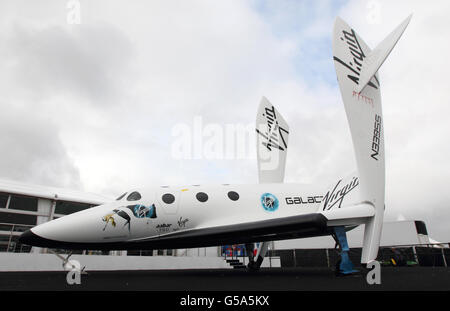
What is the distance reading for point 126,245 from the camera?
29.1 ft

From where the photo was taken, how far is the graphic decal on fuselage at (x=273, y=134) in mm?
14969

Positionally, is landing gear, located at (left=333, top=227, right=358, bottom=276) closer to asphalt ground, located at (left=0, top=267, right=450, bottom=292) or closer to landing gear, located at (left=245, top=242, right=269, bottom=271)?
asphalt ground, located at (left=0, top=267, right=450, bottom=292)

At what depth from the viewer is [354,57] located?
7969mm

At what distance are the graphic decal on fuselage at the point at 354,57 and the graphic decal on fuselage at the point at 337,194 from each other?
305 centimetres

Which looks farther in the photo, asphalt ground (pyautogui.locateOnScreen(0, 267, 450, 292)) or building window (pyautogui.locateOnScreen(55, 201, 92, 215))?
building window (pyautogui.locateOnScreen(55, 201, 92, 215))

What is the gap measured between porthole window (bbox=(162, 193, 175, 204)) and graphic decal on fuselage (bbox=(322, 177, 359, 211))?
5.16 metres

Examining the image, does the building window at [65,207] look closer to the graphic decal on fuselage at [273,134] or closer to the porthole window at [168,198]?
the graphic decal on fuselage at [273,134]

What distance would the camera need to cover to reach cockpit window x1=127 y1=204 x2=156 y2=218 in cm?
877

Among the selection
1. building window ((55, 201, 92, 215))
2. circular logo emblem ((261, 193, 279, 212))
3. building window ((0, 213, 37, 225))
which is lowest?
circular logo emblem ((261, 193, 279, 212))

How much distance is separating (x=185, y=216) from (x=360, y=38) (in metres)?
7.42

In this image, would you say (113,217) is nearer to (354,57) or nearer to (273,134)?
(354,57)

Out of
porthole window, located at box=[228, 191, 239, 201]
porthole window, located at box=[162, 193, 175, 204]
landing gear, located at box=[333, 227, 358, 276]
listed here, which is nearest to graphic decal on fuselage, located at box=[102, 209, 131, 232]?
porthole window, located at box=[162, 193, 175, 204]

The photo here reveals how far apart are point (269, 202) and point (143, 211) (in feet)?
13.9

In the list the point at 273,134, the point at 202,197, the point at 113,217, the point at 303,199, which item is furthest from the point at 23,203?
the point at 303,199
